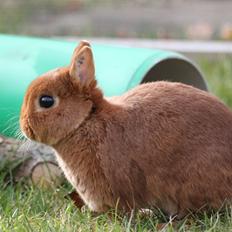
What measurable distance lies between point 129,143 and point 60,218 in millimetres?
402

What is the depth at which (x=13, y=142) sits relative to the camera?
4234 mm

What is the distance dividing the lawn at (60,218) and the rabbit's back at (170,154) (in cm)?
7

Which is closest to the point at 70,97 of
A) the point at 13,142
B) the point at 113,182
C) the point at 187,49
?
the point at 113,182

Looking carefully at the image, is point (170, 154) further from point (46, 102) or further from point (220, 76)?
point (220, 76)

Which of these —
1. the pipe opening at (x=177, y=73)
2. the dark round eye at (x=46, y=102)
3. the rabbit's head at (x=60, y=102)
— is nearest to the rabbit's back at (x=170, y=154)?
the rabbit's head at (x=60, y=102)

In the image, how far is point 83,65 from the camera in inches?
137

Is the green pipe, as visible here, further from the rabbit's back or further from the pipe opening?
the rabbit's back

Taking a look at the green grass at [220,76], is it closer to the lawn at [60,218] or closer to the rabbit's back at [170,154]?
the lawn at [60,218]

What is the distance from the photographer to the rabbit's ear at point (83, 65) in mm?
3449

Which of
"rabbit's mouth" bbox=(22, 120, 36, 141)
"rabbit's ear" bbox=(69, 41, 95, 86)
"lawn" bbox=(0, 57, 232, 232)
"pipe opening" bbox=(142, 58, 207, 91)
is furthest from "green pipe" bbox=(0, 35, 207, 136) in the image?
"rabbit's ear" bbox=(69, 41, 95, 86)

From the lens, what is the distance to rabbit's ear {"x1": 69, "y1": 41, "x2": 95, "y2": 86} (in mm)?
3449

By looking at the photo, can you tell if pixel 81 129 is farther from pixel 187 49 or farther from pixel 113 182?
pixel 187 49

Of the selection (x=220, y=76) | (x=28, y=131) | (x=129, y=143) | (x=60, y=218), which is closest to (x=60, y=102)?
(x=28, y=131)

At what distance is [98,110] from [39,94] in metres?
0.24
